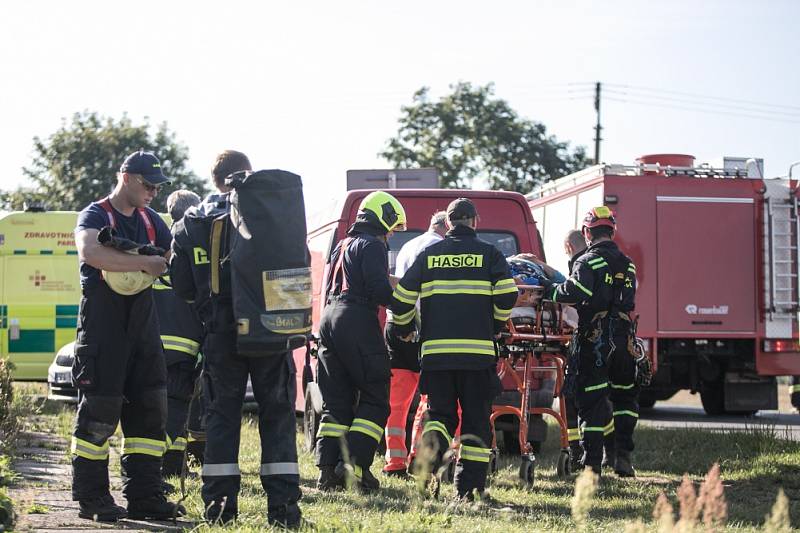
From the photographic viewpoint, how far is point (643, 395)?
56.3ft

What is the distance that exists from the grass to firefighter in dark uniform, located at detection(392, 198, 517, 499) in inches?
19.4

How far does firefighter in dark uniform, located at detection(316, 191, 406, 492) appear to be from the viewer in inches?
297

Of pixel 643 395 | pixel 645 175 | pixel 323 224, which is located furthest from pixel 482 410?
pixel 643 395

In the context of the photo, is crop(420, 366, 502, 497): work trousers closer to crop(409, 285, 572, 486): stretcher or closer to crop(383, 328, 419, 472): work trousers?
crop(409, 285, 572, 486): stretcher

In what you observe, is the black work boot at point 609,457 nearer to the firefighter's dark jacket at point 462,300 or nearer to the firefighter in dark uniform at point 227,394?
the firefighter's dark jacket at point 462,300

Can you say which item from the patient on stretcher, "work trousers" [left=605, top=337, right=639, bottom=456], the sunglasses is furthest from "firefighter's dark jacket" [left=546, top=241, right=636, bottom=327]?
the sunglasses

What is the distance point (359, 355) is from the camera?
7621 mm

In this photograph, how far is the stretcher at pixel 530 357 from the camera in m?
7.88

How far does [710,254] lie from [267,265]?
10.5 metres

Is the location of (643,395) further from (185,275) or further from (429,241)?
(185,275)

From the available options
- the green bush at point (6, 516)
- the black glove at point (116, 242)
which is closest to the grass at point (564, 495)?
the green bush at point (6, 516)

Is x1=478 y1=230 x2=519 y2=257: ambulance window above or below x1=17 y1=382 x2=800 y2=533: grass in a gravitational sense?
above

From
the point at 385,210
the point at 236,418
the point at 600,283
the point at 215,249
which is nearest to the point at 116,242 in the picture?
the point at 215,249

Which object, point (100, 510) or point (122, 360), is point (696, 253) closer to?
point (122, 360)
